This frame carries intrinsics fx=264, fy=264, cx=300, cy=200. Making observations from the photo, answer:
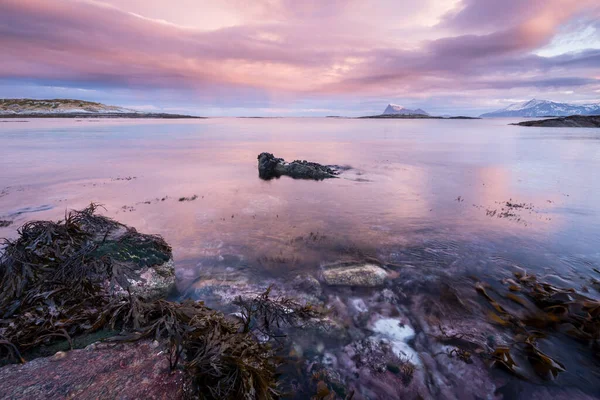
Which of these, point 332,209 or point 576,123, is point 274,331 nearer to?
point 332,209

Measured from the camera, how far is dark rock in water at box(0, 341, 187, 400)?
3.39 metres

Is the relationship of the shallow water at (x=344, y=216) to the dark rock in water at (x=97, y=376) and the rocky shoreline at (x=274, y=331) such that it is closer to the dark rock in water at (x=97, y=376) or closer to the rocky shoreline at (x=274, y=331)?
the rocky shoreline at (x=274, y=331)

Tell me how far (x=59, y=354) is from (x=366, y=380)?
5.26 meters

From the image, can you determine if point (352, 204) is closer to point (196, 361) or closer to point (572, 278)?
point (572, 278)

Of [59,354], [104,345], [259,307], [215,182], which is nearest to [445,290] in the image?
[259,307]

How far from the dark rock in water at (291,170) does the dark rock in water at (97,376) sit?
21.1 meters

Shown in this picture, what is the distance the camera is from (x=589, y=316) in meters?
6.71

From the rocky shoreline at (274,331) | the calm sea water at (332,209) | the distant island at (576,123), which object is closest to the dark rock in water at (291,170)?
the calm sea water at (332,209)

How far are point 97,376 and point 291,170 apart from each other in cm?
2300

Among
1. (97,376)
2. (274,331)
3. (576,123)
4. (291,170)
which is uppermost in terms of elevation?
(576,123)

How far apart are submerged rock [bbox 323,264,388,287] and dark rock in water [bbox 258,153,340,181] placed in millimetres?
15828

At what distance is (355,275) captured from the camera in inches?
336

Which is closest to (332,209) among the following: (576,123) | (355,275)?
(355,275)

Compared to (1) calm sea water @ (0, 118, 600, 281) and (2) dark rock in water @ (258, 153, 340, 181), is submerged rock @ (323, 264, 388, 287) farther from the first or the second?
(2) dark rock in water @ (258, 153, 340, 181)
